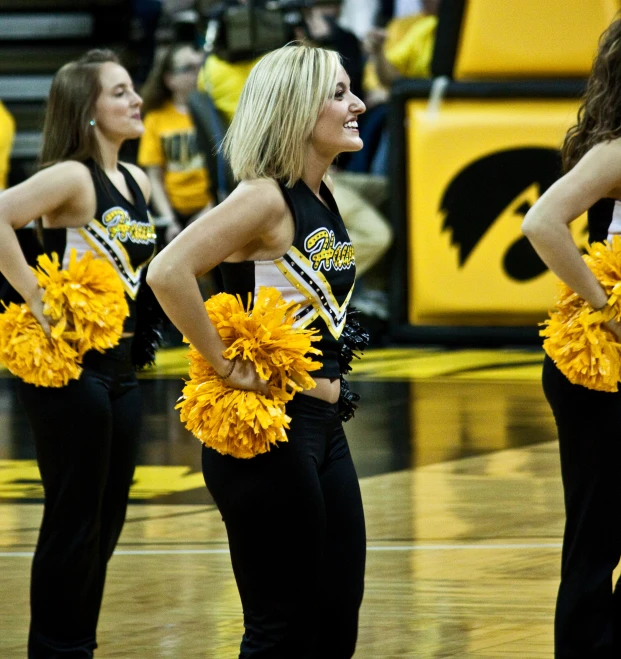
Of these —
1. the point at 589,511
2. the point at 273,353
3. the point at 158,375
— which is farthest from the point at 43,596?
the point at 158,375

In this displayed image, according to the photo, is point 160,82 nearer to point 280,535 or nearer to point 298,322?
point 298,322

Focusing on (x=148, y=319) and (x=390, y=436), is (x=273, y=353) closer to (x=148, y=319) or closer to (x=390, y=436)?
(x=148, y=319)

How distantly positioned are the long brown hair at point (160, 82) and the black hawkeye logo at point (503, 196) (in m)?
2.38

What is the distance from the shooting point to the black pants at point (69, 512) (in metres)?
3.51

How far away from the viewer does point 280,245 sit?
2.83 meters

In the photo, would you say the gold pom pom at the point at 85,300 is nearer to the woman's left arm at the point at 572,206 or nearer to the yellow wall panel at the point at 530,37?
the woman's left arm at the point at 572,206

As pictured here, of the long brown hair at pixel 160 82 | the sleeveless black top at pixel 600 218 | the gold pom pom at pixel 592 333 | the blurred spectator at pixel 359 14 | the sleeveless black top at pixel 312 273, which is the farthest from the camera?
the blurred spectator at pixel 359 14

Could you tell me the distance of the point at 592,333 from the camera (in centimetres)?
307

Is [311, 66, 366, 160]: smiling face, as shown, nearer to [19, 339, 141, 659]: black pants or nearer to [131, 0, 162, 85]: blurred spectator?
[19, 339, 141, 659]: black pants

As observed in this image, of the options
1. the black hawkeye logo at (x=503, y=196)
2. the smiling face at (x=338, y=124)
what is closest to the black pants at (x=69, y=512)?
the smiling face at (x=338, y=124)

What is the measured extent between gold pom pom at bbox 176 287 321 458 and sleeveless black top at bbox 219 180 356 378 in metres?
0.04

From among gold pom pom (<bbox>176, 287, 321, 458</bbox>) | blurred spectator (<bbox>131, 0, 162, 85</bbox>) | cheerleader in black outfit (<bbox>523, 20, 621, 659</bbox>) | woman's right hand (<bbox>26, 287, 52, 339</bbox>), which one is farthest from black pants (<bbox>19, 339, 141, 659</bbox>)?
blurred spectator (<bbox>131, 0, 162, 85</bbox>)

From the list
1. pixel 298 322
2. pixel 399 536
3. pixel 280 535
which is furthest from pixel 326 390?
pixel 399 536

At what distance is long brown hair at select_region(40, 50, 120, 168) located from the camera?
3.89 m
